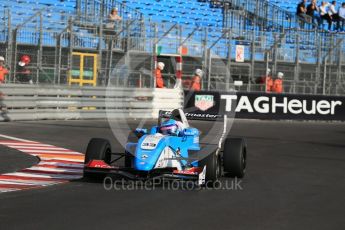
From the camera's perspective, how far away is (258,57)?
25047mm

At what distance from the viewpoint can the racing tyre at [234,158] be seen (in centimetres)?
909

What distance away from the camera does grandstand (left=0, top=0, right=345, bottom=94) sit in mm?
20203

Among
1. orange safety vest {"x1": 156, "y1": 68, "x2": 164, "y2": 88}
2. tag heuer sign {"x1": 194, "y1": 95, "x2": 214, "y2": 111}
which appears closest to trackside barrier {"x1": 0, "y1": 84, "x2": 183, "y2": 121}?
orange safety vest {"x1": 156, "y1": 68, "x2": 164, "y2": 88}

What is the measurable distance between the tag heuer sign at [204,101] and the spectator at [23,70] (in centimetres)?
706

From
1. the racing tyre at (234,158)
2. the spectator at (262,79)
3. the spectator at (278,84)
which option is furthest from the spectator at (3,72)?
the racing tyre at (234,158)

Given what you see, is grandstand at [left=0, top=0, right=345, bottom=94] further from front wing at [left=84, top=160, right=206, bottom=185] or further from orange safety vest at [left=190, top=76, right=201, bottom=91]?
front wing at [left=84, top=160, right=206, bottom=185]

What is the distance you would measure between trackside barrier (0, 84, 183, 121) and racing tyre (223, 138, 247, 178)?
10478 millimetres

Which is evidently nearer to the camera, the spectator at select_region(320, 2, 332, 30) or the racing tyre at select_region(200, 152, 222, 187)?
the racing tyre at select_region(200, 152, 222, 187)

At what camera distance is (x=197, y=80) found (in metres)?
24.0

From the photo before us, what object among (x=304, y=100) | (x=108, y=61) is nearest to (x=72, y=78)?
(x=108, y=61)

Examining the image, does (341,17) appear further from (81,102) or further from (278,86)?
(81,102)

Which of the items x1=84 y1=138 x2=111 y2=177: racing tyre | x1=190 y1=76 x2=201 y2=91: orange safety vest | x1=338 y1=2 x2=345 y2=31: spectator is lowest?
x1=84 y1=138 x2=111 y2=177: racing tyre

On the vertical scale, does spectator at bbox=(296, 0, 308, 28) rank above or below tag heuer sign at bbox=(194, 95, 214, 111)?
above

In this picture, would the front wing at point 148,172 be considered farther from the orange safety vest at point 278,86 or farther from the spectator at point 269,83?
the orange safety vest at point 278,86
